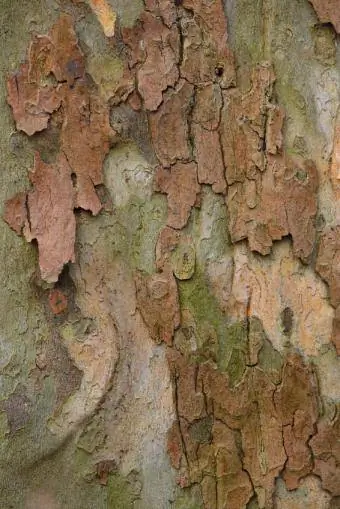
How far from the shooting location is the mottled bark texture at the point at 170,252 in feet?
4.36

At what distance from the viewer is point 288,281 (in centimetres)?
135

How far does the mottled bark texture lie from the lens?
52.3 inches

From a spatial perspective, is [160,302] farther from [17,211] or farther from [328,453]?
[328,453]

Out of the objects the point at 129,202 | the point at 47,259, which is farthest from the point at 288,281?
the point at 47,259

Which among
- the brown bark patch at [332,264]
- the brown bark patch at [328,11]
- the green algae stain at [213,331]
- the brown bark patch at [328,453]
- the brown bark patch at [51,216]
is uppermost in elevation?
the brown bark patch at [328,11]

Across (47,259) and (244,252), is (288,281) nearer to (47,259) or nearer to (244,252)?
(244,252)

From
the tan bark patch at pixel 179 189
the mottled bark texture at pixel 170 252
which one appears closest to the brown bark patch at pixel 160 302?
the mottled bark texture at pixel 170 252

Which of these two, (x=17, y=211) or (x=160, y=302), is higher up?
(x=17, y=211)

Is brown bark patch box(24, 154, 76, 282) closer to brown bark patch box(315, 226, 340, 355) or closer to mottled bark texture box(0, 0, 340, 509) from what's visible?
mottled bark texture box(0, 0, 340, 509)

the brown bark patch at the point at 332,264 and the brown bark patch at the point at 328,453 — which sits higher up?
the brown bark patch at the point at 332,264

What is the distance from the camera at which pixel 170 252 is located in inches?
53.4

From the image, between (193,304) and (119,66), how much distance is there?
46 centimetres

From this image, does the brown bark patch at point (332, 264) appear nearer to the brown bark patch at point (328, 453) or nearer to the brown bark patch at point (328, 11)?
the brown bark patch at point (328, 453)

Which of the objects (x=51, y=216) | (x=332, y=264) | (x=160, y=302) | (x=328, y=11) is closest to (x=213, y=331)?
(x=160, y=302)
